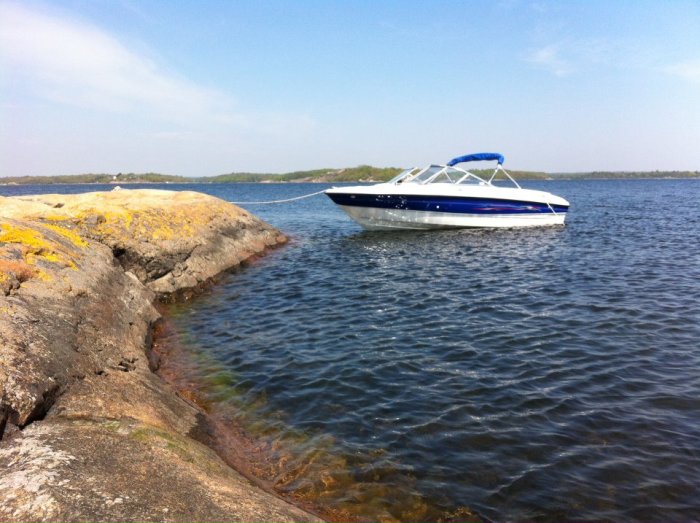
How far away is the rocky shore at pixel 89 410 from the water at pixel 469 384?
1150 millimetres

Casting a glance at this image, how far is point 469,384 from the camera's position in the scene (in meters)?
6.62

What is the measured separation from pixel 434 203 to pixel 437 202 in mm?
165

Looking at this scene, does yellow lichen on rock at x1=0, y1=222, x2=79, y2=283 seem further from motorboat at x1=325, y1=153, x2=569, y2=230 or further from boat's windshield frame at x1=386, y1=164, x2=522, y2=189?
boat's windshield frame at x1=386, y1=164, x2=522, y2=189

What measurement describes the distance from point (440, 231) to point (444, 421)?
693 inches

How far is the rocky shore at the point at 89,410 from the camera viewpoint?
116 inches

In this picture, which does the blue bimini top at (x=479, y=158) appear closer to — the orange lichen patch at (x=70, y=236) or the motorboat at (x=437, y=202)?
the motorboat at (x=437, y=202)

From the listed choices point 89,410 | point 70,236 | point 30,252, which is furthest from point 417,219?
point 89,410

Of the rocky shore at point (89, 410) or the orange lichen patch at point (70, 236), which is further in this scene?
the orange lichen patch at point (70, 236)

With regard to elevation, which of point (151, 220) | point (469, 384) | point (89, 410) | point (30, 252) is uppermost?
point (151, 220)

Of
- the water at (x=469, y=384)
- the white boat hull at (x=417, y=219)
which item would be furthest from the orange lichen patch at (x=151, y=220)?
the white boat hull at (x=417, y=219)

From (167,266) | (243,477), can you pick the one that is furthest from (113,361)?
(167,266)

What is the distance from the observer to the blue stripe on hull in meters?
21.1

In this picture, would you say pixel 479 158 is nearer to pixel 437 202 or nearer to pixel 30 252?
pixel 437 202

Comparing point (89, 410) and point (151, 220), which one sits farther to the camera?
point (151, 220)
